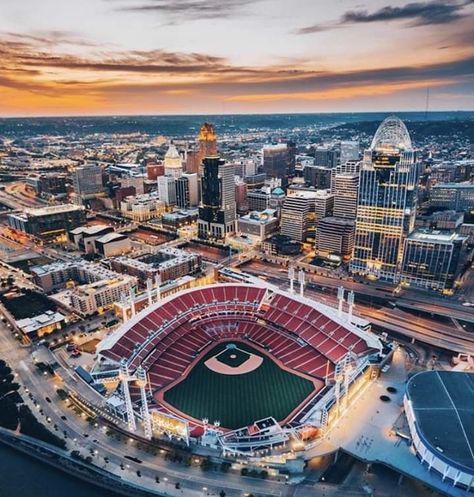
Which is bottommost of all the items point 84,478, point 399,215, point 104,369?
point 84,478

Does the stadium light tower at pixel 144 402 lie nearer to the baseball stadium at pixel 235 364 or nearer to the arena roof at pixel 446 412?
the baseball stadium at pixel 235 364

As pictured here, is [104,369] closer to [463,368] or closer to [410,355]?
[410,355]

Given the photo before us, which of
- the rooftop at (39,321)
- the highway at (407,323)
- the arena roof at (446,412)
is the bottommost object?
the highway at (407,323)

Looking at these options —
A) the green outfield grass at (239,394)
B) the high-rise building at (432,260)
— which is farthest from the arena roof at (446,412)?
the high-rise building at (432,260)

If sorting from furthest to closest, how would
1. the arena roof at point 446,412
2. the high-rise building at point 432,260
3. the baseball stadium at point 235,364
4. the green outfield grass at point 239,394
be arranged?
the high-rise building at point 432,260, the green outfield grass at point 239,394, the baseball stadium at point 235,364, the arena roof at point 446,412

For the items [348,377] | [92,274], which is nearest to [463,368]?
[348,377]

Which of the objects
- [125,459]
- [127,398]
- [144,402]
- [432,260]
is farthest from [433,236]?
[125,459]

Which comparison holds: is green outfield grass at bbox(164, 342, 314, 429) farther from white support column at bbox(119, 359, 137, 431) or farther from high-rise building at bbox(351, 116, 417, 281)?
high-rise building at bbox(351, 116, 417, 281)

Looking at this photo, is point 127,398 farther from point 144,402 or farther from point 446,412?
point 446,412
